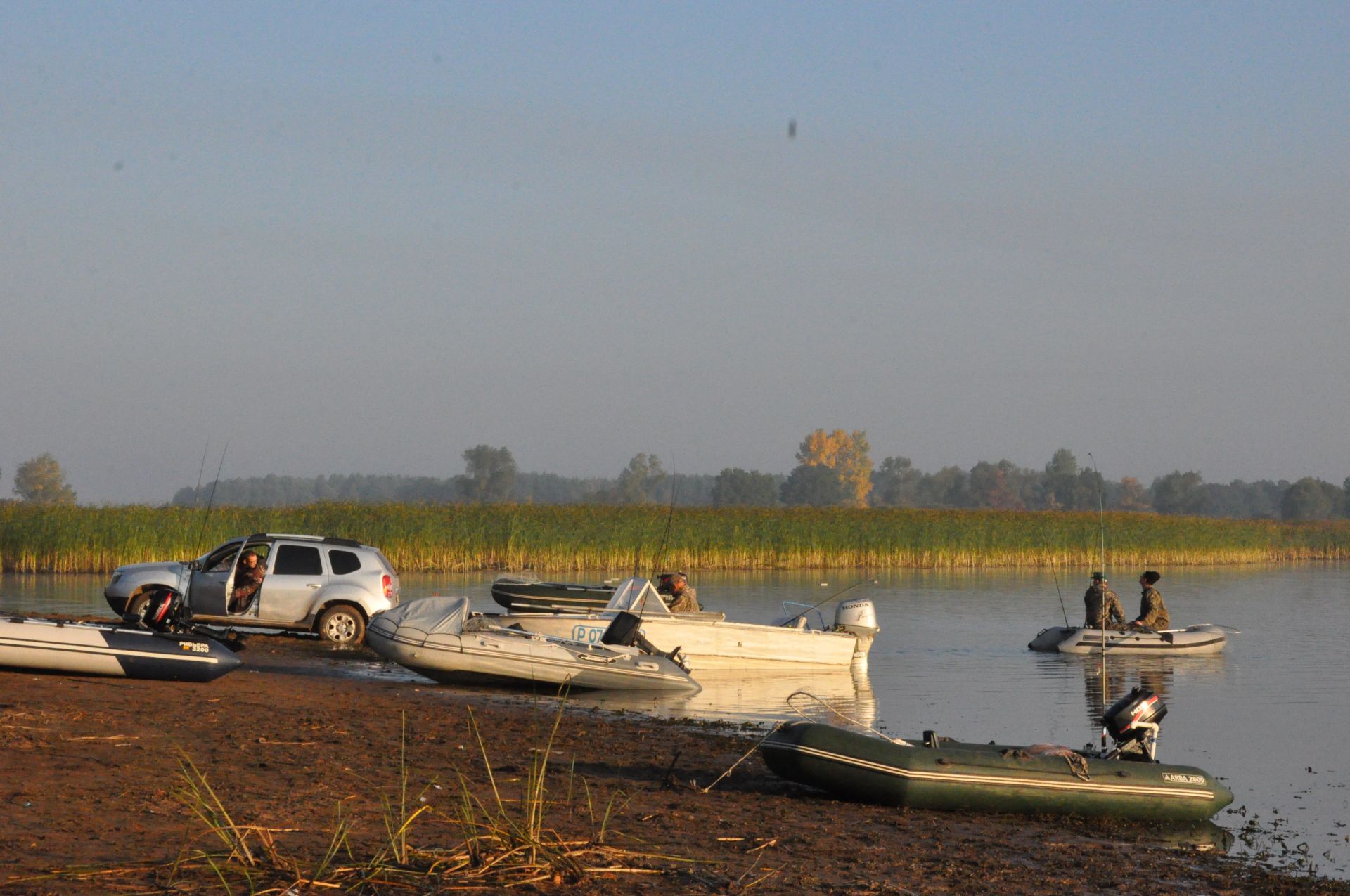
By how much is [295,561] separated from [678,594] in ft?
18.2

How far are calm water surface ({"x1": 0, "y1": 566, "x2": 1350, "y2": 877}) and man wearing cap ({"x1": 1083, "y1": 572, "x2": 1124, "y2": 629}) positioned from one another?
0.70 metres

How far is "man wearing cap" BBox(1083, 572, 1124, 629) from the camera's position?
2391cm

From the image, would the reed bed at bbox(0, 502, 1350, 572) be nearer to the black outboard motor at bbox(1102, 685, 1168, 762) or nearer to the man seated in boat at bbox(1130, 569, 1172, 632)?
the man seated in boat at bbox(1130, 569, 1172, 632)

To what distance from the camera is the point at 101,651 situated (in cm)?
1459

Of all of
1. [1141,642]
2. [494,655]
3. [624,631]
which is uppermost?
[624,631]

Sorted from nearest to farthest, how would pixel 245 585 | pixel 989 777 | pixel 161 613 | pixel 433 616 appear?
pixel 989 777
pixel 161 613
pixel 433 616
pixel 245 585

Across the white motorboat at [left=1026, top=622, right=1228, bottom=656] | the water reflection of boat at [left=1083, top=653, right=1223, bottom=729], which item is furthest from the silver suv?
the white motorboat at [left=1026, top=622, right=1228, bottom=656]

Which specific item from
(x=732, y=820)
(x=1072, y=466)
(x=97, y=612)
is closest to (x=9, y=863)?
(x=732, y=820)

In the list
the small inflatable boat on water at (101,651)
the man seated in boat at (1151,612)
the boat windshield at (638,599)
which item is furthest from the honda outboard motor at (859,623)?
the small inflatable boat on water at (101,651)

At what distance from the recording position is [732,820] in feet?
31.0

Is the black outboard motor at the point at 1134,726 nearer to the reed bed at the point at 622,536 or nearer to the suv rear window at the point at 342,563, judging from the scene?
the suv rear window at the point at 342,563

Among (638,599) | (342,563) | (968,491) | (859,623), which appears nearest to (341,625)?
(342,563)

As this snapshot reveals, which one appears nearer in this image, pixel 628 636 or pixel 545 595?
pixel 628 636

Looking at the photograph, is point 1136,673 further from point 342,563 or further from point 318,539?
point 318,539
